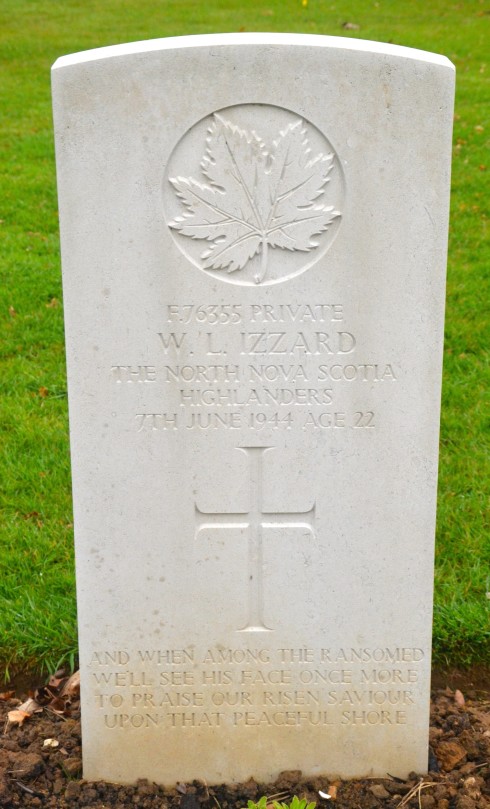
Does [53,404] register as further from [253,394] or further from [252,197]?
[252,197]

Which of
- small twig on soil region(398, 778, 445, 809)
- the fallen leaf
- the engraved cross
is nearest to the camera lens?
the engraved cross

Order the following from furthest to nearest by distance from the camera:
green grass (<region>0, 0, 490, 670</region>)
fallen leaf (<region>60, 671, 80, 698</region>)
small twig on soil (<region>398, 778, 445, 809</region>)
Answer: green grass (<region>0, 0, 490, 670</region>)
fallen leaf (<region>60, 671, 80, 698</region>)
small twig on soil (<region>398, 778, 445, 809</region>)

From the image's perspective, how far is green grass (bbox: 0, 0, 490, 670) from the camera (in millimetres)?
3574

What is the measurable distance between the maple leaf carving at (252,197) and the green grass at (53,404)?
1.70 m

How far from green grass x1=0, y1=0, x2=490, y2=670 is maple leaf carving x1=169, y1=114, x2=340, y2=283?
66.8 inches

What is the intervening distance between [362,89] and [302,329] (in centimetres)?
66

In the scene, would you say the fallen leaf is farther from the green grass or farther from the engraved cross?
the engraved cross

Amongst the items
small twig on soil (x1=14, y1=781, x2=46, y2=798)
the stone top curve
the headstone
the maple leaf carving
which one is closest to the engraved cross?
the headstone

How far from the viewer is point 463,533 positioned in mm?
4020

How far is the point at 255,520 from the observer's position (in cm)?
285

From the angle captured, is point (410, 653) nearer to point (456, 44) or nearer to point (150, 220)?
point (150, 220)

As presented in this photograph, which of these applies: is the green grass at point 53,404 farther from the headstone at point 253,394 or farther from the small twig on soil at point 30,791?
the headstone at point 253,394

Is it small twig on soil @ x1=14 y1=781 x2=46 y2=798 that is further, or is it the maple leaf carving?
small twig on soil @ x1=14 y1=781 x2=46 y2=798

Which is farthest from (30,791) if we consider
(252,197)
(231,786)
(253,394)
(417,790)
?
(252,197)
